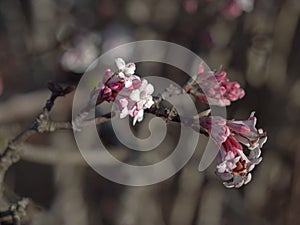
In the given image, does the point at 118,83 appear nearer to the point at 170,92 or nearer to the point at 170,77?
the point at 170,92

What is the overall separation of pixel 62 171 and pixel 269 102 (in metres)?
1.36

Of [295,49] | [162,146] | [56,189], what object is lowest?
[56,189]

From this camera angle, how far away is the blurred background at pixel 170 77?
331 cm

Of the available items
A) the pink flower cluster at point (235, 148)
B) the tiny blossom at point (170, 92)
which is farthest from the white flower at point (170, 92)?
the pink flower cluster at point (235, 148)

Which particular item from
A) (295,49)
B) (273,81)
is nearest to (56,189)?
(273,81)

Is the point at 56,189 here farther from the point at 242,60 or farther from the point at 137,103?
the point at 137,103

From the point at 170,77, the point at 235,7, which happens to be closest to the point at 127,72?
the point at 235,7

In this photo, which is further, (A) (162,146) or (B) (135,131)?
(A) (162,146)

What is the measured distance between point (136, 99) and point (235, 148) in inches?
11.4

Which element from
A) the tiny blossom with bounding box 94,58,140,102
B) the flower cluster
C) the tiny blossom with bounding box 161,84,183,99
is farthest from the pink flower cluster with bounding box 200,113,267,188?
the tiny blossom with bounding box 94,58,140,102

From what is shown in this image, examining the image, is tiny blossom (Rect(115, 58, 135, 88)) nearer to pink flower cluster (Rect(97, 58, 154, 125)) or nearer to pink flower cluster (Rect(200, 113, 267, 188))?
pink flower cluster (Rect(97, 58, 154, 125))

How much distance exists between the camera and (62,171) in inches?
135

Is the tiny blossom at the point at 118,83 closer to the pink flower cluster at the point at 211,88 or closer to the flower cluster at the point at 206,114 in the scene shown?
the flower cluster at the point at 206,114

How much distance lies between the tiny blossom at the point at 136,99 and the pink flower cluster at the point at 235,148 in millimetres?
161
